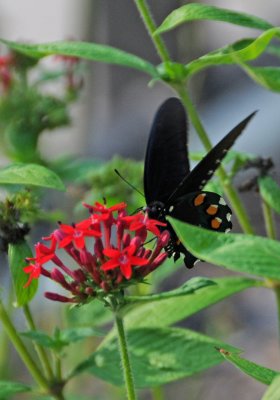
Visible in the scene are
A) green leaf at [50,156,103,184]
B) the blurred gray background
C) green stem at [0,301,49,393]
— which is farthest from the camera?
the blurred gray background

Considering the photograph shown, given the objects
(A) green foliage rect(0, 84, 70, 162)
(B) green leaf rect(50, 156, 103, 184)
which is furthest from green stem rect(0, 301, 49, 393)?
(A) green foliage rect(0, 84, 70, 162)

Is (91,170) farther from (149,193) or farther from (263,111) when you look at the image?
(263,111)

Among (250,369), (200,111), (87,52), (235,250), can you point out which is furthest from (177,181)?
(200,111)

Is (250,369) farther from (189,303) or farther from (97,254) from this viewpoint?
(189,303)

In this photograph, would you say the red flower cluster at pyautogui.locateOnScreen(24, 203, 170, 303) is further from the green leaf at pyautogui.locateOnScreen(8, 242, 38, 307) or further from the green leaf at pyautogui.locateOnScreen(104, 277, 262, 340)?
the green leaf at pyautogui.locateOnScreen(104, 277, 262, 340)

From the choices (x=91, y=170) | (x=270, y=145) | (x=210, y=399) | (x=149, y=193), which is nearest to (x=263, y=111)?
(x=270, y=145)

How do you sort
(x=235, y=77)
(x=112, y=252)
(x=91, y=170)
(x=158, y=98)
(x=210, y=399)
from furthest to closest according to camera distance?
(x=158, y=98) < (x=235, y=77) < (x=210, y=399) < (x=91, y=170) < (x=112, y=252)
